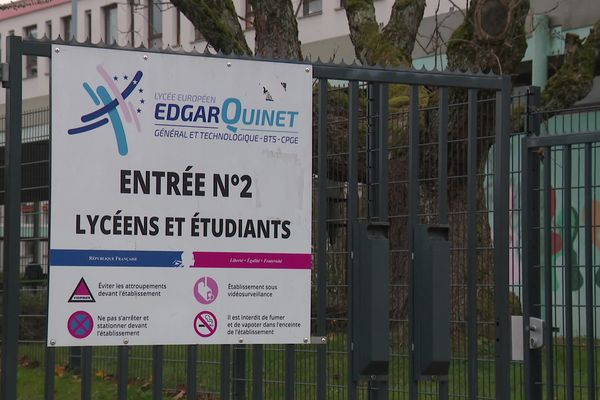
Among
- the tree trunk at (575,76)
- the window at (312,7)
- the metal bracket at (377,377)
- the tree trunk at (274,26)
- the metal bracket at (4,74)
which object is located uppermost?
the window at (312,7)

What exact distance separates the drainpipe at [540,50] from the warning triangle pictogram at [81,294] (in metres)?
15.3

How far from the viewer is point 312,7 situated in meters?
30.2

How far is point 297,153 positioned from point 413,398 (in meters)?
1.29

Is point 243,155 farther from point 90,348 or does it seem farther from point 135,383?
point 135,383

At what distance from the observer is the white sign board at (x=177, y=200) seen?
493cm

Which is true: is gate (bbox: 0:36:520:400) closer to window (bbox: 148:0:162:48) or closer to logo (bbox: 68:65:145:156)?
logo (bbox: 68:65:145:156)

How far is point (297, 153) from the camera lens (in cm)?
535

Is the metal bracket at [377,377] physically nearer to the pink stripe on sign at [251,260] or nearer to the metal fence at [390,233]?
the metal fence at [390,233]

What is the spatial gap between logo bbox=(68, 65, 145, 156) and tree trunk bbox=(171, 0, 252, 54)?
27.3 ft

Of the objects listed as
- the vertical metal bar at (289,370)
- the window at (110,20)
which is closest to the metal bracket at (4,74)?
the vertical metal bar at (289,370)

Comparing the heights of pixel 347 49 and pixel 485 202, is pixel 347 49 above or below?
above

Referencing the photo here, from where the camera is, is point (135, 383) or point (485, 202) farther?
point (135, 383)

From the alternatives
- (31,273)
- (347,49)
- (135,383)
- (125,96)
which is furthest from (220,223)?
(347,49)

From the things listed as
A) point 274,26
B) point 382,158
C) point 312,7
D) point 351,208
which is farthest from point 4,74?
point 312,7
